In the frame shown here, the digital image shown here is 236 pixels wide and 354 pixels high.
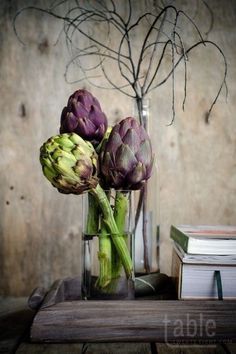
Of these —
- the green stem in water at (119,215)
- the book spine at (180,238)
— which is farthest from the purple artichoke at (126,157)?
the book spine at (180,238)

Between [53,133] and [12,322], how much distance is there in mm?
530

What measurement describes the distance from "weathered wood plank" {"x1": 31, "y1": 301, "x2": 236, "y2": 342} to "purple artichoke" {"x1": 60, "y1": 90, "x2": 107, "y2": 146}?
0.30 m

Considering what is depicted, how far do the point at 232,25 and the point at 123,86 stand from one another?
0.35 metres

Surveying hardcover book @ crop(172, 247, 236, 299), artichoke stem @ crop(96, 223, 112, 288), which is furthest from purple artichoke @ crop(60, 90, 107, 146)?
hardcover book @ crop(172, 247, 236, 299)

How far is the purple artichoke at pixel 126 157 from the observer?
700 millimetres

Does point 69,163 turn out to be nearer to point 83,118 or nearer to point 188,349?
point 83,118

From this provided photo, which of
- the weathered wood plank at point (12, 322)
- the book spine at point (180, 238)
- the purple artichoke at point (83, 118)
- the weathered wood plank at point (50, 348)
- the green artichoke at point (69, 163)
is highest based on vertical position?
the purple artichoke at point (83, 118)

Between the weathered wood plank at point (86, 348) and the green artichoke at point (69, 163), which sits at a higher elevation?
the green artichoke at point (69, 163)

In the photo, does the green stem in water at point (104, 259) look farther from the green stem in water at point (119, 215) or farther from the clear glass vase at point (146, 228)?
the clear glass vase at point (146, 228)

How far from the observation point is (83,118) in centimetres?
73

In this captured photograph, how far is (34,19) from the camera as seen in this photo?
3.77 feet

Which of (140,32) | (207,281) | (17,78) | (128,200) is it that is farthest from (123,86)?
(207,281)

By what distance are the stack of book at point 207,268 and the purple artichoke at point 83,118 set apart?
0.26m

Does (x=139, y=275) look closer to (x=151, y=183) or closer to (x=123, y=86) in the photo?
(x=151, y=183)
